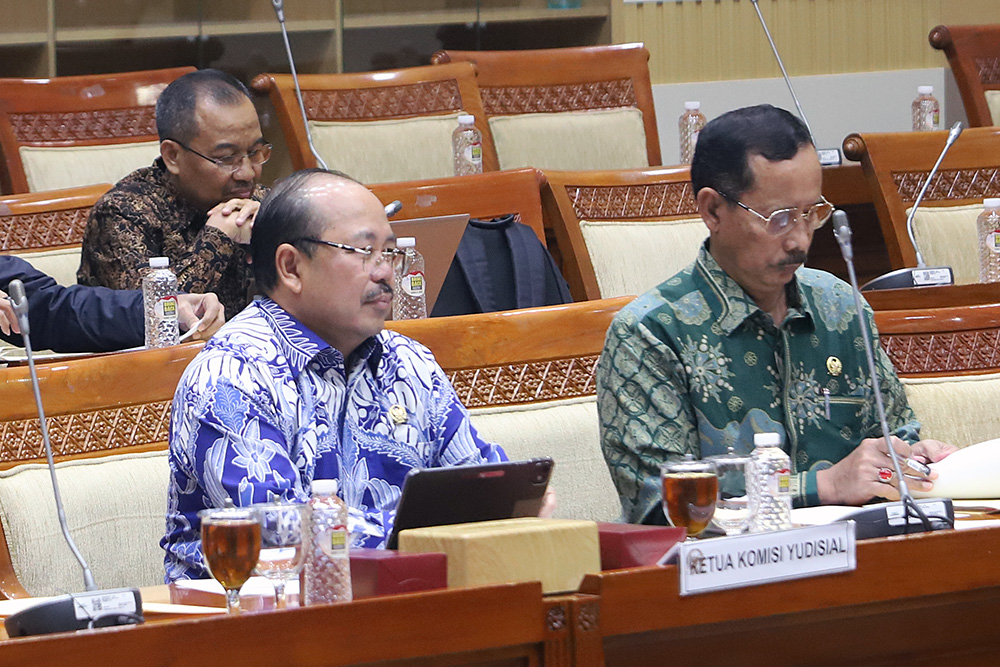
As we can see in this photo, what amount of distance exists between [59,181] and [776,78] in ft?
7.59

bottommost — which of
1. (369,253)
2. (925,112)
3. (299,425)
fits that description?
(299,425)

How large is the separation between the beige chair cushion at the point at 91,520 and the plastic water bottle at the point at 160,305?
1.69 feet

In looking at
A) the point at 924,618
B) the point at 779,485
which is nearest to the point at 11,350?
the point at 779,485

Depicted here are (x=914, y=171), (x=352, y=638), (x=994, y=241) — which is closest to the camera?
(x=352, y=638)

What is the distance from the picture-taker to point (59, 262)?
300cm

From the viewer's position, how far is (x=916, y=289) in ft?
8.48

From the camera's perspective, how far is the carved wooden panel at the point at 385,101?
3.49m

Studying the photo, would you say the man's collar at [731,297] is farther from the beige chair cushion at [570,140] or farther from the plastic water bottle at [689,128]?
the plastic water bottle at [689,128]

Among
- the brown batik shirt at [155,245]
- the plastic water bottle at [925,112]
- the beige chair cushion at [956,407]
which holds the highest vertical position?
the plastic water bottle at [925,112]

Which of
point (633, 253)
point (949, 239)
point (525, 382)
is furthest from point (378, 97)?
point (525, 382)

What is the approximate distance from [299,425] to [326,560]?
53 cm

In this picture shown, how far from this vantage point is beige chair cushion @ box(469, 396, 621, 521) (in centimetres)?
219

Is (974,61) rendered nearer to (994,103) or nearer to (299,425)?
(994,103)

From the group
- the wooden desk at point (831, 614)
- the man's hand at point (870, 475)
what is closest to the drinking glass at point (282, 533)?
the wooden desk at point (831, 614)
